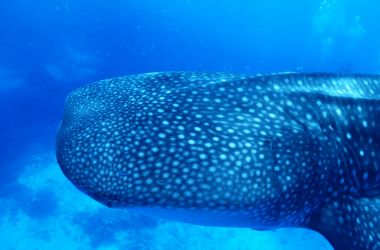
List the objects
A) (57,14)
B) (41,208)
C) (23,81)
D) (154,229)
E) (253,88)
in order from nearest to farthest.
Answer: (253,88) → (154,229) → (41,208) → (23,81) → (57,14)

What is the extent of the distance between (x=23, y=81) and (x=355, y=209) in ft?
79.0

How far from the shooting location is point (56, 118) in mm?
22281

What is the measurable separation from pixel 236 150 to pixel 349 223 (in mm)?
1362

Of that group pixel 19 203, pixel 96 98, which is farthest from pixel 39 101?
pixel 96 98

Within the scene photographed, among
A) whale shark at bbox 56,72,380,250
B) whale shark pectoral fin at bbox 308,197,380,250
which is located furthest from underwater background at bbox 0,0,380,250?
whale shark pectoral fin at bbox 308,197,380,250

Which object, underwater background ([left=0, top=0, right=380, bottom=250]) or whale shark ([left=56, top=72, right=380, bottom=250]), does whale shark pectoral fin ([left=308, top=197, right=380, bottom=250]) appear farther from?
underwater background ([left=0, top=0, right=380, bottom=250])

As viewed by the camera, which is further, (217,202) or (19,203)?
(19,203)

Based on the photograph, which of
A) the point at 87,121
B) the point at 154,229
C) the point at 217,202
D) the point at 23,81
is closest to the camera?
the point at 217,202

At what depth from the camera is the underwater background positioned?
15.3m

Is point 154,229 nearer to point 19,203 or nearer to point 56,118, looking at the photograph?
point 19,203

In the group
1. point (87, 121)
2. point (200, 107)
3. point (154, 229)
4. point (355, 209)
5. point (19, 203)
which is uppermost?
point (200, 107)

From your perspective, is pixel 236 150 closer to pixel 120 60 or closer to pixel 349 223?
pixel 349 223

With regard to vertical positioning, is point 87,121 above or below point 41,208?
above

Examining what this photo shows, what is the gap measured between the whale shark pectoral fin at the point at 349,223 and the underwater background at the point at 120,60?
33.9ft
